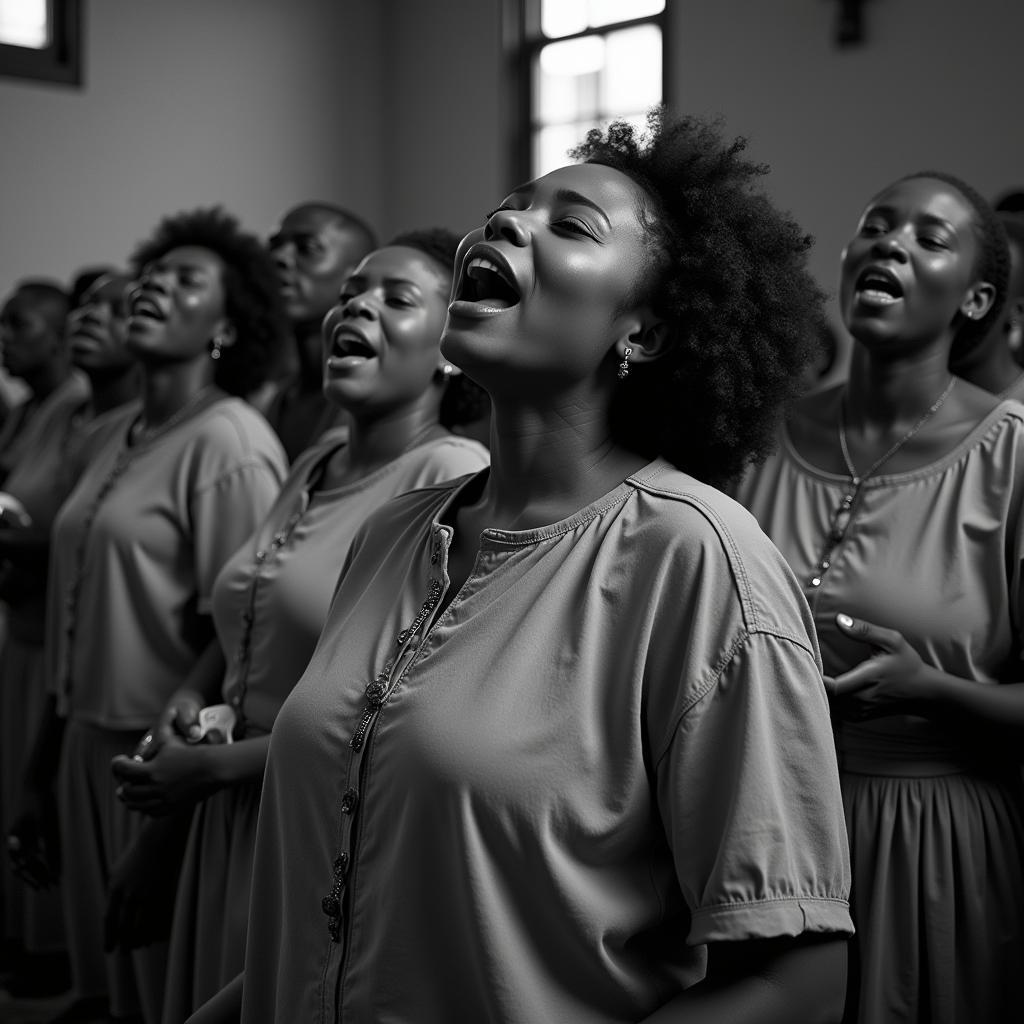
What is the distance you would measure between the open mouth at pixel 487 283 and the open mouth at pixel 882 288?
3.01 feet

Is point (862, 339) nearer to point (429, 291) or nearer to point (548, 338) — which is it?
point (429, 291)

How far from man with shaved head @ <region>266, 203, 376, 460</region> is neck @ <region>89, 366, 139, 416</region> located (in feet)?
2.18

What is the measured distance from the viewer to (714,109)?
5.75 m

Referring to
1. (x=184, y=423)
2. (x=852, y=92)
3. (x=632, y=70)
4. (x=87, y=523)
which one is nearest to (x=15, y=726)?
(x=87, y=523)

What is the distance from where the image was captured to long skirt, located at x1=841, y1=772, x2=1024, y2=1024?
180 centimetres

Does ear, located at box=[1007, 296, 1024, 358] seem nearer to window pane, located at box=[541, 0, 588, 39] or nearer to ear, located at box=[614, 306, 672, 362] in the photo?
ear, located at box=[614, 306, 672, 362]

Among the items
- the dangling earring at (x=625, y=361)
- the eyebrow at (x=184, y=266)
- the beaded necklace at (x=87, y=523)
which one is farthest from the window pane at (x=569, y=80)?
the dangling earring at (x=625, y=361)

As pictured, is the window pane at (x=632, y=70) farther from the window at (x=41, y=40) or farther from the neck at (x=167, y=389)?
the neck at (x=167, y=389)

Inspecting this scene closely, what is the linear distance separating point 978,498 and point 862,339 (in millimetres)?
327

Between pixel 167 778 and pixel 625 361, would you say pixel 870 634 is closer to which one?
pixel 625 361

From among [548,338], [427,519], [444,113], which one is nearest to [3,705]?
[427,519]

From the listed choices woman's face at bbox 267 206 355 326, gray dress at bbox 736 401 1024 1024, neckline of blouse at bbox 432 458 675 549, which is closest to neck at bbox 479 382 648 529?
neckline of blouse at bbox 432 458 675 549

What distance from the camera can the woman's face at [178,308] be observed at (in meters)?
2.68

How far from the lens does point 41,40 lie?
6426 mm
